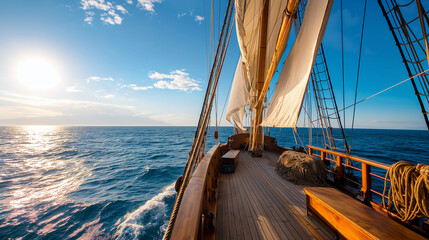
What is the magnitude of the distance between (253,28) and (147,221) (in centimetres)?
854

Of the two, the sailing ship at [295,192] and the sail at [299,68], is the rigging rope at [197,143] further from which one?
the sail at [299,68]

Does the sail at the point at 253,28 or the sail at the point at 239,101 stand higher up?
the sail at the point at 253,28

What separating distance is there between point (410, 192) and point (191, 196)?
2268mm

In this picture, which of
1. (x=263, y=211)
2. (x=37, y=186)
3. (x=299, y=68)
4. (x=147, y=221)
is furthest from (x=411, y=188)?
(x=37, y=186)

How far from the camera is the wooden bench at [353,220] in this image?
142cm

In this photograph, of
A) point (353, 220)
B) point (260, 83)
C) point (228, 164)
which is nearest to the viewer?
point (353, 220)

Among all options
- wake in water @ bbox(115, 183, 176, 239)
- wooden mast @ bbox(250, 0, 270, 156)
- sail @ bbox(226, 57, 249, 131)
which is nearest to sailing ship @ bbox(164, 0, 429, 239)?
wooden mast @ bbox(250, 0, 270, 156)

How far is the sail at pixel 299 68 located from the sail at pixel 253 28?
170cm

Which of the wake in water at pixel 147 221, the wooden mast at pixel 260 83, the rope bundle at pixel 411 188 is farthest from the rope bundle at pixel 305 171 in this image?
the wake in water at pixel 147 221

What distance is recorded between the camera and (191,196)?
144cm

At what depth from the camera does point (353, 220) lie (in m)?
1.59

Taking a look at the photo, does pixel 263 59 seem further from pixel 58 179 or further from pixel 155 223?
pixel 58 179

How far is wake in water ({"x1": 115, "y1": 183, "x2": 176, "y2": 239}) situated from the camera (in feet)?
14.8

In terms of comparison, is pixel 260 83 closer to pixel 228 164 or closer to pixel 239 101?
pixel 239 101
